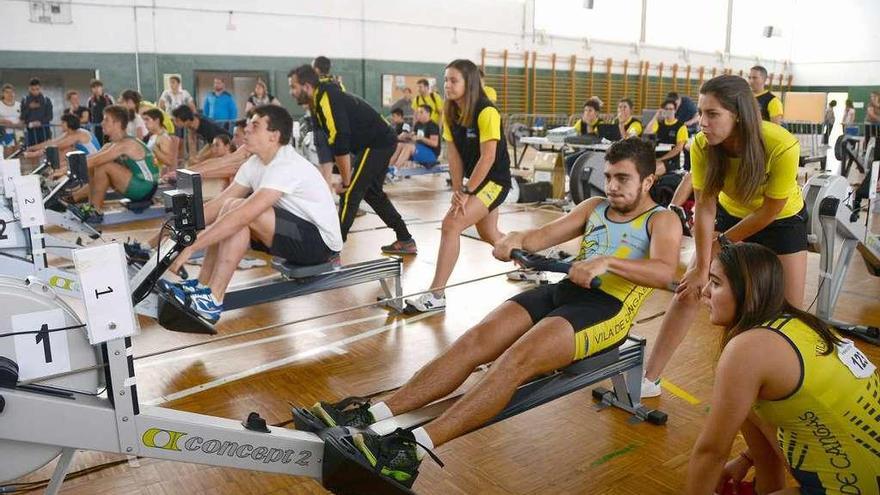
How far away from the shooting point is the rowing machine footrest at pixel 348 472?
1862mm

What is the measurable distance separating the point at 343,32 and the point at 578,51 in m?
6.42

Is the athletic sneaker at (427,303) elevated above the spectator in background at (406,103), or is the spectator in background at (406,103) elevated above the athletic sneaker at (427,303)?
the spectator in background at (406,103)

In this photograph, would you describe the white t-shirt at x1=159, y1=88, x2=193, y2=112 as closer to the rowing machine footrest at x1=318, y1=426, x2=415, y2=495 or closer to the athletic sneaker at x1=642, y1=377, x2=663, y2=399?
the athletic sneaker at x1=642, y1=377, x2=663, y2=399

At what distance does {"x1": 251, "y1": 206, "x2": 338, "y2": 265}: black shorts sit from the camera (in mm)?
3804

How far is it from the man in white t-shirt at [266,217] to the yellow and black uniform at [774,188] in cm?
196

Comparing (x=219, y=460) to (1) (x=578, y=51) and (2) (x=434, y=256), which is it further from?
(1) (x=578, y=51)

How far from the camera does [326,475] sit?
1.94 meters

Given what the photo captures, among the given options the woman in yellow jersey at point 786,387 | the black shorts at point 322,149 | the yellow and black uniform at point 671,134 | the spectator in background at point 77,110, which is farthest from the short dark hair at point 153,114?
the woman in yellow jersey at point 786,387

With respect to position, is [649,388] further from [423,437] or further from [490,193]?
[490,193]

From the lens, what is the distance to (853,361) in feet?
5.46

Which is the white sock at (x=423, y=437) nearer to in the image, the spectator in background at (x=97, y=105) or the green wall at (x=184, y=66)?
the spectator in background at (x=97, y=105)

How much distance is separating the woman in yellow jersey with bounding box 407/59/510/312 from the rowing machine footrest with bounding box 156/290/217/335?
1281 mm

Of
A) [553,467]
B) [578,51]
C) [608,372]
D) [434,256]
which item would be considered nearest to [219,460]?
[553,467]

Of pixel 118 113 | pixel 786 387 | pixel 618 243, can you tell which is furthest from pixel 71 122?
pixel 786 387
